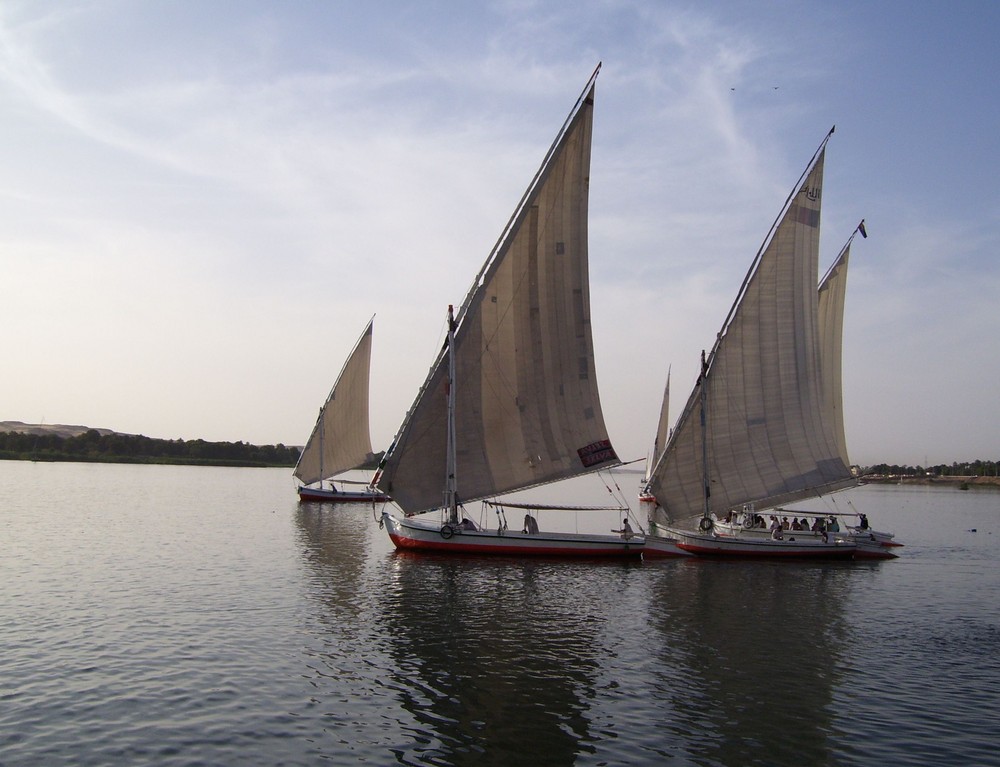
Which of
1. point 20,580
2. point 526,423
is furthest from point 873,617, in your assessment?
point 20,580

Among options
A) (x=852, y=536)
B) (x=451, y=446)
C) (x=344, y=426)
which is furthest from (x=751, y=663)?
(x=344, y=426)

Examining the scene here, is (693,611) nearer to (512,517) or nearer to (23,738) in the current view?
(23,738)

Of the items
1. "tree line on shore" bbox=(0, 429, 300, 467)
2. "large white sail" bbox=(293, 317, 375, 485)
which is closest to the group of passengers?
"large white sail" bbox=(293, 317, 375, 485)

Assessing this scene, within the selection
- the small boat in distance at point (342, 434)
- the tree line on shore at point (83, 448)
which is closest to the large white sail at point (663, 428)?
the small boat in distance at point (342, 434)

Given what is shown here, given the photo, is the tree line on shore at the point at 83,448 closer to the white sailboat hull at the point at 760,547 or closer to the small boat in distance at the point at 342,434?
the small boat in distance at the point at 342,434

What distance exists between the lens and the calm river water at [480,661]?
1644 centimetres

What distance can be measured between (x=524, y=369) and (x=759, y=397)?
1461 cm

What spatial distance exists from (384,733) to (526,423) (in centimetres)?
2716

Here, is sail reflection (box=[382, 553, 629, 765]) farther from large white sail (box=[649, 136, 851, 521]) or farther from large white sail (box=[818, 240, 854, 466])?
large white sail (box=[818, 240, 854, 466])

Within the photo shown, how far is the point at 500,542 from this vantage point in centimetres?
4353

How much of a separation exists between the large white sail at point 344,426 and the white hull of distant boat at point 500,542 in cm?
4768

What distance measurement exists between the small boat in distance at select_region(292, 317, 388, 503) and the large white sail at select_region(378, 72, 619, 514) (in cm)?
4774

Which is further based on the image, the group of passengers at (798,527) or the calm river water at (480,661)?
the group of passengers at (798,527)

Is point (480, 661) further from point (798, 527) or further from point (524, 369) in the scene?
point (798, 527)
